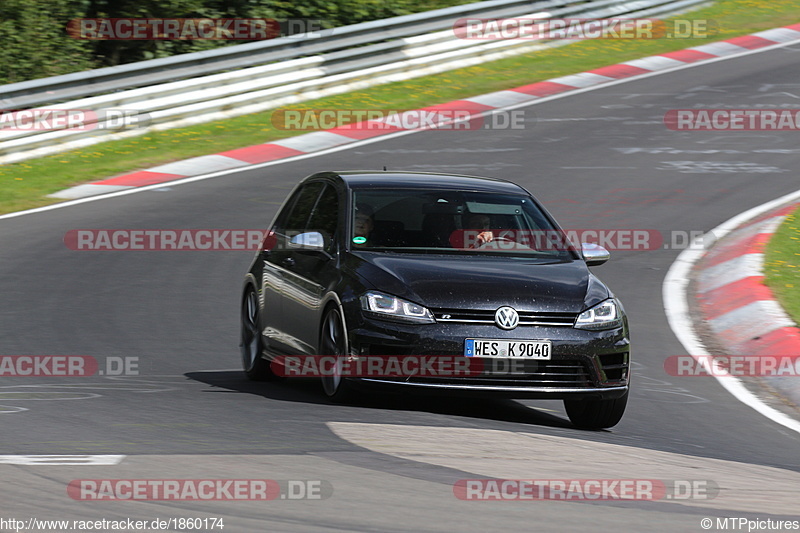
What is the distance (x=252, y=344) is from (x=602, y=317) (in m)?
2.78

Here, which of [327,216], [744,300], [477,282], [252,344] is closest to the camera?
[477,282]

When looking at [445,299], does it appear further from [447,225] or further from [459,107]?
[459,107]

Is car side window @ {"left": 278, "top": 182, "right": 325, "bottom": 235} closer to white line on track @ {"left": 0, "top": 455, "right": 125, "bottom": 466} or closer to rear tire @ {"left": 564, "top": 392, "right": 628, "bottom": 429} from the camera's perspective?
rear tire @ {"left": 564, "top": 392, "right": 628, "bottom": 429}

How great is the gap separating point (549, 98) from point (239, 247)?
9.57 meters

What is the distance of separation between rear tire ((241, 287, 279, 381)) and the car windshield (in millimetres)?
1312

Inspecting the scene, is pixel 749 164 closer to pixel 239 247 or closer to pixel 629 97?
pixel 629 97

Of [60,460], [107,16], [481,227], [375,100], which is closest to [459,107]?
[375,100]

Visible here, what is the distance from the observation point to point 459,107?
21.7 metres

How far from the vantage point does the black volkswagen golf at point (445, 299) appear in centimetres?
805

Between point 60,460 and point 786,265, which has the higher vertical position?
point 60,460

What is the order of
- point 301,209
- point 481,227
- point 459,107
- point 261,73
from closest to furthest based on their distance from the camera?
point 481,227
point 301,209
point 261,73
point 459,107

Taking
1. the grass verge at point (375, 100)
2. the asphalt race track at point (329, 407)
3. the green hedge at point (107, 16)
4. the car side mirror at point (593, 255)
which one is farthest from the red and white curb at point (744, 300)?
the green hedge at point (107, 16)

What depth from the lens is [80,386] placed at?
8938 mm

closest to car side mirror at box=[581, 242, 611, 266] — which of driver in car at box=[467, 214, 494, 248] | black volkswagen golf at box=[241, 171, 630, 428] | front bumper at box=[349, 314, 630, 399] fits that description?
black volkswagen golf at box=[241, 171, 630, 428]
